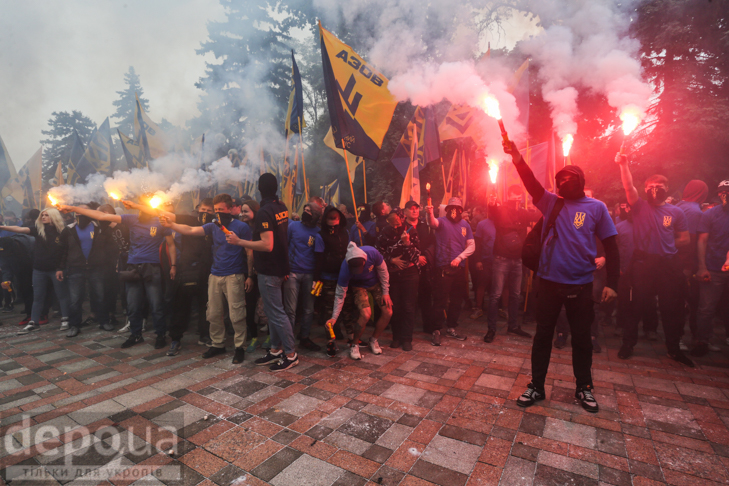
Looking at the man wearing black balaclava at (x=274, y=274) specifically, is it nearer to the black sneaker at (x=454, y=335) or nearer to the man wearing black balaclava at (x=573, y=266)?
the black sneaker at (x=454, y=335)

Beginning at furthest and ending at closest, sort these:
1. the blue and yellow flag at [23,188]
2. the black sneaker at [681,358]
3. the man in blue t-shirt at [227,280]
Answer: the blue and yellow flag at [23,188]
the man in blue t-shirt at [227,280]
the black sneaker at [681,358]

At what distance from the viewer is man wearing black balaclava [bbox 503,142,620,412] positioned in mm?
3545

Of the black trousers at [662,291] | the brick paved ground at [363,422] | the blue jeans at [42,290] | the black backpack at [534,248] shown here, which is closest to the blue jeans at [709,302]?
the brick paved ground at [363,422]

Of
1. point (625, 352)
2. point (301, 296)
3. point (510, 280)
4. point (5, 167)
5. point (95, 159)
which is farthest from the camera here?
point (95, 159)

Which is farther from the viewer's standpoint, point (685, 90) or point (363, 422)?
point (685, 90)

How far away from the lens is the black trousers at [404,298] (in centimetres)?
550

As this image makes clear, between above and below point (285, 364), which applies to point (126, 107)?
above

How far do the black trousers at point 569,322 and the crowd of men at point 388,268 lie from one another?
0.5 inches

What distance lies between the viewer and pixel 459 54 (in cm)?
1041

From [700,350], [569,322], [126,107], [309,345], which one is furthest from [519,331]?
[126,107]

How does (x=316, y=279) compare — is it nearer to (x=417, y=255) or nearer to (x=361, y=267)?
(x=361, y=267)

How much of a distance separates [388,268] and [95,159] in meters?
17.4

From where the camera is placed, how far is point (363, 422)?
3.33 metres

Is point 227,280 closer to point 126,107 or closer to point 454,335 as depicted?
point 454,335
